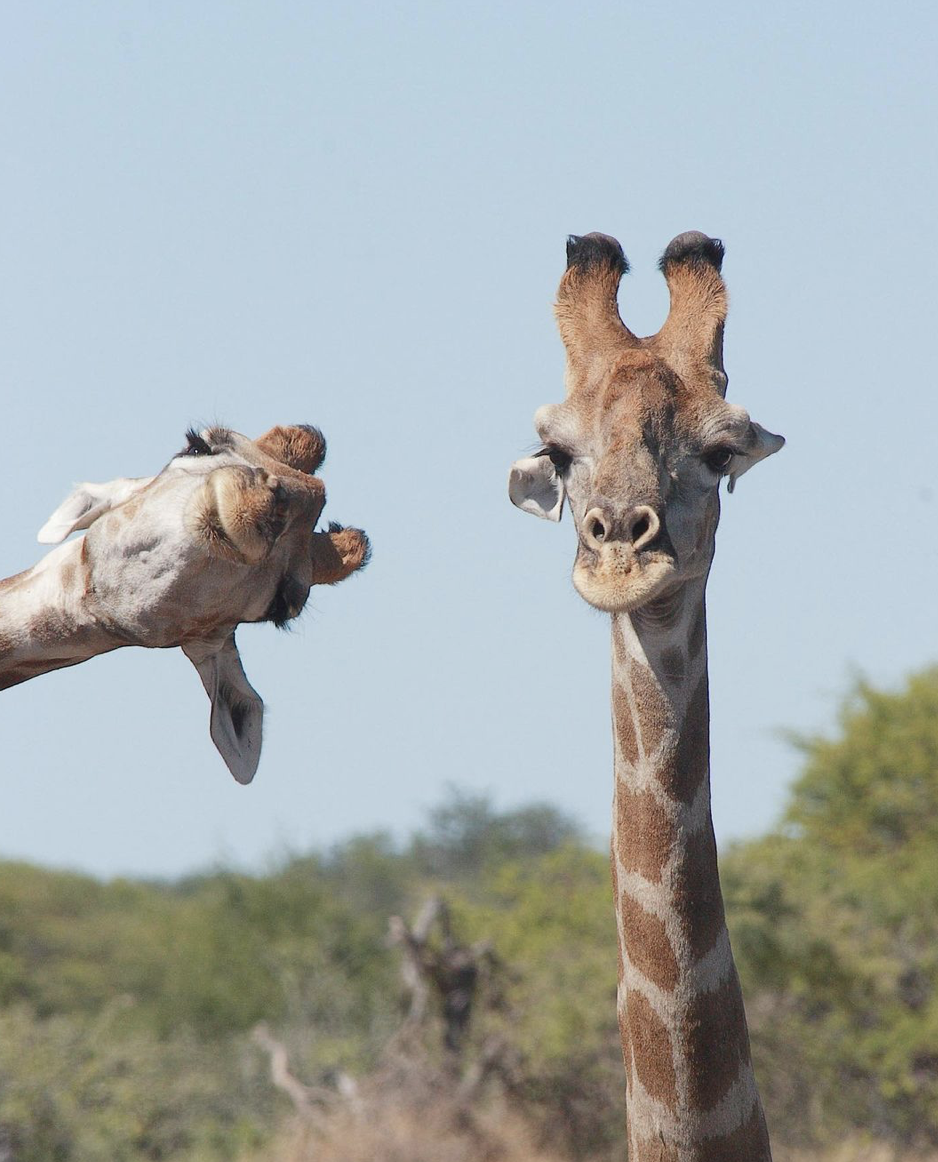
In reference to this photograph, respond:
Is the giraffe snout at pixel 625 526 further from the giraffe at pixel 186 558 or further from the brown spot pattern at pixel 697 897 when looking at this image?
the giraffe at pixel 186 558

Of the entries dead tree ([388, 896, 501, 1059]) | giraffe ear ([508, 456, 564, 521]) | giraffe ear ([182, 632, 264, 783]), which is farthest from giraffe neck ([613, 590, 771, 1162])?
dead tree ([388, 896, 501, 1059])

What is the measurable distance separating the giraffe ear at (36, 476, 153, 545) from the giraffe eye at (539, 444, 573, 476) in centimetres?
162

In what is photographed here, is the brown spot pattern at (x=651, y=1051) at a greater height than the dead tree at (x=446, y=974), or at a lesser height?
lesser

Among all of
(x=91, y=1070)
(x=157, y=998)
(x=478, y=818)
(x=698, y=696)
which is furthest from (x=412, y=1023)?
(x=478, y=818)

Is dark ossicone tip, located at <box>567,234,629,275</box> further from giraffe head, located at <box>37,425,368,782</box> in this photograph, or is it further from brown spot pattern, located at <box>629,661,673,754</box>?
giraffe head, located at <box>37,425,368,782</box>

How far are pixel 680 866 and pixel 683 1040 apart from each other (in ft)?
1.22

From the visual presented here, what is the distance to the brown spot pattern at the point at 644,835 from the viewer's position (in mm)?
3916

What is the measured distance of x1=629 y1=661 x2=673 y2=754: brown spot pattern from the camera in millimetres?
4012

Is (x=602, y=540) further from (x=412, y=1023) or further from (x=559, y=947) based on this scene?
(x=559, y=947)

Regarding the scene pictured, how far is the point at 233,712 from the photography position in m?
2.96

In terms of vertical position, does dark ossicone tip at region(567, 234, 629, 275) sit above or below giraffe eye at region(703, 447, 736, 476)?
above

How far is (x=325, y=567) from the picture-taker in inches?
105

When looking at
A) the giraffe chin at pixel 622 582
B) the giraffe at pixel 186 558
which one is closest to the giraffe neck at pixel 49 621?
the giraffe at pixel 186 558

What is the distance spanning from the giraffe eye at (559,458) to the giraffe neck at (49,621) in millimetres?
1738
